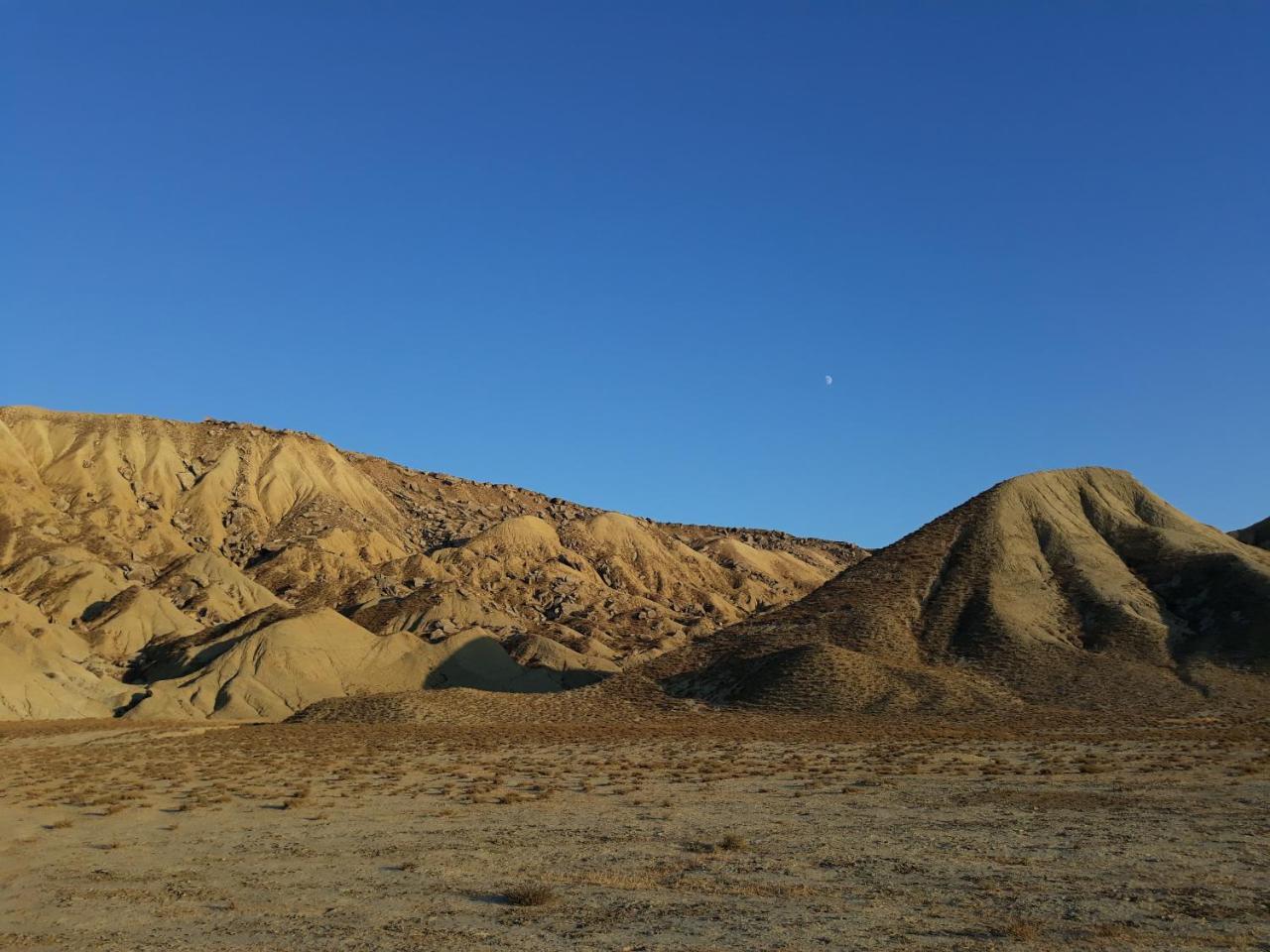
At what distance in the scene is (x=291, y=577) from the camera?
127188 mm

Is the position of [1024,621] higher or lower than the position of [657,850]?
higher

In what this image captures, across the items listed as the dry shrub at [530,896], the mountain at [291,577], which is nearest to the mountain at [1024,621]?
the mountain at [291,577]

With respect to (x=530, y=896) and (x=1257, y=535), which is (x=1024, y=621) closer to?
(x=1257, y=535)

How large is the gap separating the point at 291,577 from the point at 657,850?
375 feet

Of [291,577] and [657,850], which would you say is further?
[291,577]

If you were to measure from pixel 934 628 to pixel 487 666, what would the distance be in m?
39.3

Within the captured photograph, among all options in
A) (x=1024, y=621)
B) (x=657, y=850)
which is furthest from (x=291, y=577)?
(x=657, y=850)

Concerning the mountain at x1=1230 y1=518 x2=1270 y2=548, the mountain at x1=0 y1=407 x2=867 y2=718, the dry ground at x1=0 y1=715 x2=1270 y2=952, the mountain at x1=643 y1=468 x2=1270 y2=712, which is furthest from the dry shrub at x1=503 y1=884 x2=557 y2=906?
the mountain at x1=1230 y1=518 x2=1270 y2=548

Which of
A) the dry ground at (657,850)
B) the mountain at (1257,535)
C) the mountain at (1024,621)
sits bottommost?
the dry ground at (657,850)

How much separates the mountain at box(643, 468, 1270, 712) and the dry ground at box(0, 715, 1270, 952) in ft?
72.6

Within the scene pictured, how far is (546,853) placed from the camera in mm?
21047

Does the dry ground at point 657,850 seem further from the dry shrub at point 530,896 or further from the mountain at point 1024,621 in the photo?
the mountain at point 1024,621

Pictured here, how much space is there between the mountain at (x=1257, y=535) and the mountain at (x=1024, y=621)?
473 inches

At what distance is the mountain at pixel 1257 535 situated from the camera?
95044mm
